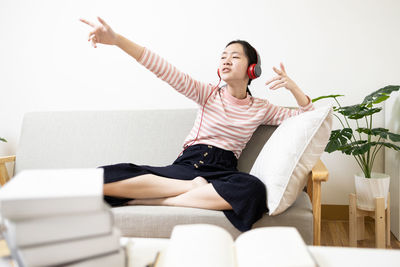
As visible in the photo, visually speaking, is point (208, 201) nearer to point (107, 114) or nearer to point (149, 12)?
point (107, 114)

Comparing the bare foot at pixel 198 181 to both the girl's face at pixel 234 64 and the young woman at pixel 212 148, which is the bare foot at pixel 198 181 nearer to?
the young woman at pixel 212 148

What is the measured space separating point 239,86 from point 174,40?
2.35 ft

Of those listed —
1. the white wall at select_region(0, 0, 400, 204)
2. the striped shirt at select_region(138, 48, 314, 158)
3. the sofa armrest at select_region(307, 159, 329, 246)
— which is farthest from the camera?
the white wall at select_region(0, 0, 400, 204)

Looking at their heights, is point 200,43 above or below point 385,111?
above

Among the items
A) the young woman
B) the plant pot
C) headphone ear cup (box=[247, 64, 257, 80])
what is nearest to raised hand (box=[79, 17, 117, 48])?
the young woman

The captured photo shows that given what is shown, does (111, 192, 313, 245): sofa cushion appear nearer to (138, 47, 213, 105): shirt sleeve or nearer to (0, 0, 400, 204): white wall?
(138, 47, 213, 105): shirt sleeve

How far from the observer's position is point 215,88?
1.73 metres

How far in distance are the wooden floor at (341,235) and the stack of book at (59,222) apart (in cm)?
157

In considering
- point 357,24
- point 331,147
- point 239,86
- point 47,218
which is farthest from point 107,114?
point 357,24

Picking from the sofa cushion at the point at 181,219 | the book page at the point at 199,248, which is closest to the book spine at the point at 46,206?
the book page at the point at 199,248

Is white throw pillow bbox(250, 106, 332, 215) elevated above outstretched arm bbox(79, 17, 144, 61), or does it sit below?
below

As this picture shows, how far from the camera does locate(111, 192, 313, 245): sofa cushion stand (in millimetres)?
1231

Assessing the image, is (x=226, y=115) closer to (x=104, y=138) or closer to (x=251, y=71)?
(x=251, y=71)

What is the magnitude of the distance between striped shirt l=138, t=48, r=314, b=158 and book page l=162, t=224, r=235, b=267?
0.90 metres
